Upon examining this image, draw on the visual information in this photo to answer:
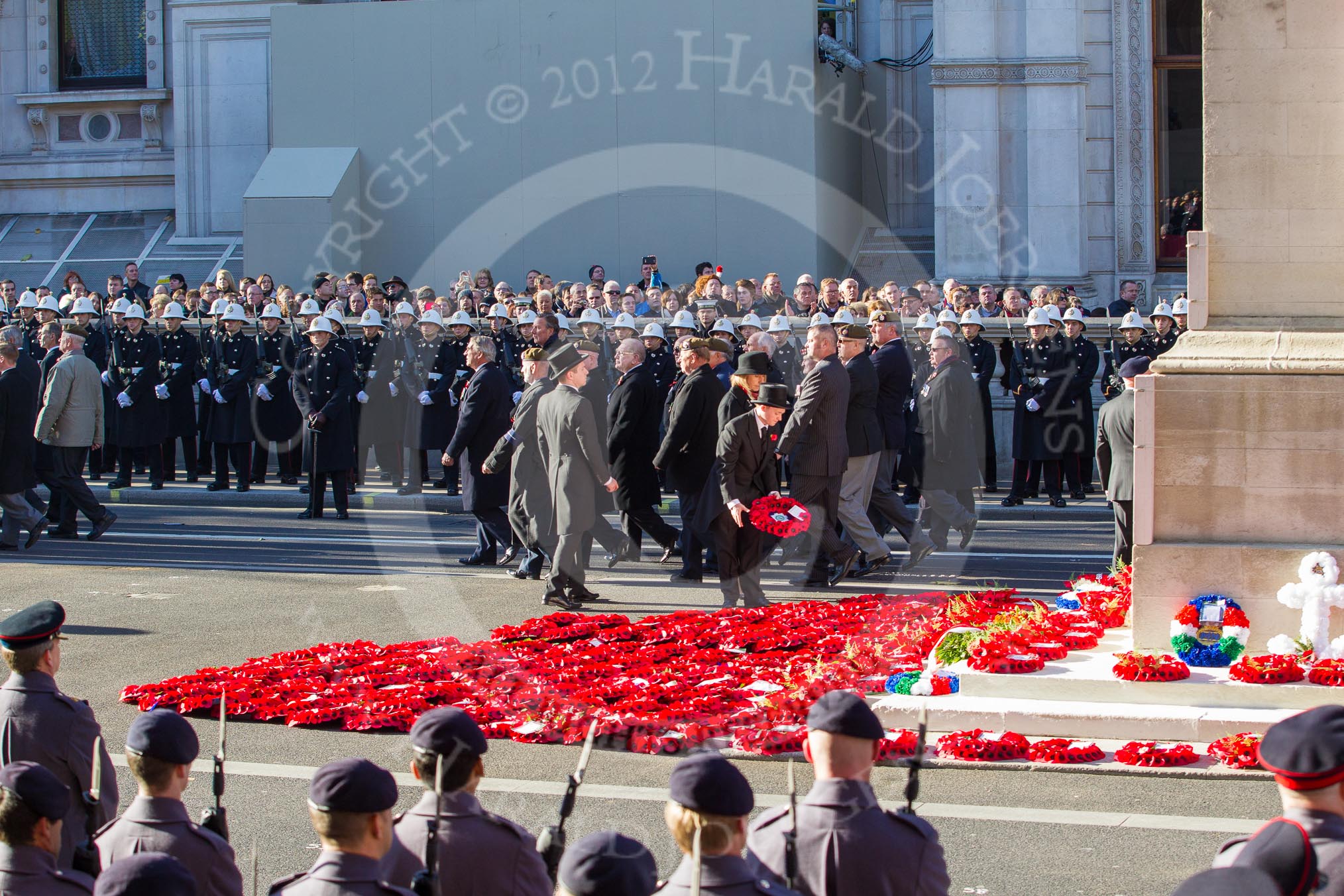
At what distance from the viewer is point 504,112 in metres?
23.5

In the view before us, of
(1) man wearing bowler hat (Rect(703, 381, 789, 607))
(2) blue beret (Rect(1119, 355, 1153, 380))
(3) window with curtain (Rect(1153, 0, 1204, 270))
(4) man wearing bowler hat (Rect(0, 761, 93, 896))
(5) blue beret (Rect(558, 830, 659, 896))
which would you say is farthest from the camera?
(3) window with curtain (Rect(1153, 0, 1204, 270))

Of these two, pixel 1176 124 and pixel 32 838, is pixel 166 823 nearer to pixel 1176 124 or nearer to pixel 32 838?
pixel 32 838

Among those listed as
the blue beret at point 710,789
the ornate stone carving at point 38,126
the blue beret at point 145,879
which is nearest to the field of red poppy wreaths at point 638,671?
the blue beret at point 710,789

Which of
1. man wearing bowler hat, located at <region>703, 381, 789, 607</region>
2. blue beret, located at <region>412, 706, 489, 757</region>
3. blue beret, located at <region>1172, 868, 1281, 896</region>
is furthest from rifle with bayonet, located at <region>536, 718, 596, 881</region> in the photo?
man wearing bowler hat, located at <region>703, 381, 789, 607</region>

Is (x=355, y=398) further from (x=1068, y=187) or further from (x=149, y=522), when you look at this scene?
(x=1068, y=187)

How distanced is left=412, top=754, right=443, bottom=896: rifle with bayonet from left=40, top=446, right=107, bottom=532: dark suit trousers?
11.6 m

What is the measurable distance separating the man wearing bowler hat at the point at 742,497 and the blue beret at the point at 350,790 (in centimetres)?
741

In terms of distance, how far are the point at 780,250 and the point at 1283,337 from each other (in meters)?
14.2

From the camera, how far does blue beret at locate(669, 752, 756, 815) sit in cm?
356

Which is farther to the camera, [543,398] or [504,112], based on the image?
[504,112]

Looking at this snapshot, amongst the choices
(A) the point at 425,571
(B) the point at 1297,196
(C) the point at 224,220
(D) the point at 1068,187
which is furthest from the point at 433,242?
(B) the point at 1297,196

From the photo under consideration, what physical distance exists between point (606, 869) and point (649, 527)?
10103 mm

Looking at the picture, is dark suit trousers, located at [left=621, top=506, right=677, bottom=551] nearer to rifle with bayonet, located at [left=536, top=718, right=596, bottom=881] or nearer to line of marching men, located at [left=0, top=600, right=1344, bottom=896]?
line of marching men, located at [left=0, top=600, right=1344, bottom=896]

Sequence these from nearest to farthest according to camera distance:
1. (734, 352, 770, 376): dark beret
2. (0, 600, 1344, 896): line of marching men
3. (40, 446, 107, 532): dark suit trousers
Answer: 1. (0, 600, 1344, 896): line of marching men
2. (734, 352, 770, 376): dark beret
3. (40, 446, 107, 532): dark suit trousers
